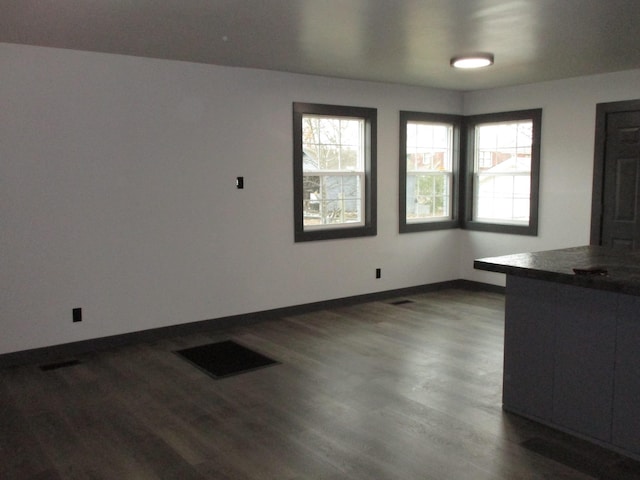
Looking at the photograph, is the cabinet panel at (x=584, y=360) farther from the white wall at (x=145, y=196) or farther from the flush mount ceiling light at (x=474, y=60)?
the white wall at (x=145, y=196)

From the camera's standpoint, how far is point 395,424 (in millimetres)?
3240

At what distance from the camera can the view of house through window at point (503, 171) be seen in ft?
21.4

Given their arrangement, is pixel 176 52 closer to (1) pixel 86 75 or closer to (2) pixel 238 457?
(1) pixel 86 75

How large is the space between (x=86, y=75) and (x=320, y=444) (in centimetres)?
338

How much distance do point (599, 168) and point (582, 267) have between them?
3146 millimetres

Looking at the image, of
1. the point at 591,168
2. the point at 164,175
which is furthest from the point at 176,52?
the point at 591,168

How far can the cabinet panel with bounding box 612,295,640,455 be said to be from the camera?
2773 millimetres

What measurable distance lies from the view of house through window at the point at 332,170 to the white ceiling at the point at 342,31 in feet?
2.61

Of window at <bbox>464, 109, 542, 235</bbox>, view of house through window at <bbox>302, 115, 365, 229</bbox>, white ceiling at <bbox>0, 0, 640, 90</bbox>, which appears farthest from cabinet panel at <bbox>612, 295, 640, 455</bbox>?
window at <bbox>464, 109, 542, 235</bbox>

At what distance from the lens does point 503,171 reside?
675 cm

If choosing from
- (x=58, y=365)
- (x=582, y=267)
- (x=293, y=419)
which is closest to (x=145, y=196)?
(x=58, y=365)

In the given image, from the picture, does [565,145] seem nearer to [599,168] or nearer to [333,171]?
[599,168]

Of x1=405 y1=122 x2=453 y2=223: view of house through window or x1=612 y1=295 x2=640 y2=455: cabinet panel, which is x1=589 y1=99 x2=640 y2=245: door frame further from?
x1=612 y1=295 x2=640 y2=455: cabinet panel

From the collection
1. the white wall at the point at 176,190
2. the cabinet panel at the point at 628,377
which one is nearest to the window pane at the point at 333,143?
the white wall at the point at 176,190
